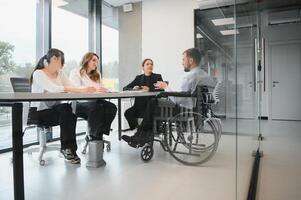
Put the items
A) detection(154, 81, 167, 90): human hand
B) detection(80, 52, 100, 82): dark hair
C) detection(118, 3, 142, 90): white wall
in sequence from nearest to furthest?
detection(80, 52, 100, 82): dark hair → detection(154, 81, 167, 90): human hand → detection(118, 3, 142, 90): white wall

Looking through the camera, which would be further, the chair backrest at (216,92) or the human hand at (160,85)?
the human hand at (160,85)

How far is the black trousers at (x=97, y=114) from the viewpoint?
2694 mm

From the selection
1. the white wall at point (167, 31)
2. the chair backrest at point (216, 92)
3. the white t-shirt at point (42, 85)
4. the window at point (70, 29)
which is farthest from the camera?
the white wall at point (167, 31)

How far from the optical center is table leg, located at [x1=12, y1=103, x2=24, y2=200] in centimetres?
116

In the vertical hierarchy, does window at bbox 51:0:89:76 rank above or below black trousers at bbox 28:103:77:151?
above

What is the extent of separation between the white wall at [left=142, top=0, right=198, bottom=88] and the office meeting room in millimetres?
19

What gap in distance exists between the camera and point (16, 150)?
1172 mm

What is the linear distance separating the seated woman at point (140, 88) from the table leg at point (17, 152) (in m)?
1.66

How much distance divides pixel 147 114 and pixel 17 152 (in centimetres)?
169

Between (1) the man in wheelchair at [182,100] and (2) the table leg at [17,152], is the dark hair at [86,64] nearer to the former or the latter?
(1) the man in wheelchair at [182,100]

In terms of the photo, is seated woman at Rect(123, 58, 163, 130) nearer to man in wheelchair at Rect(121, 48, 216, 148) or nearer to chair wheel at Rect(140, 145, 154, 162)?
man in wheelchair at Rect(121, 48, 216, 148)

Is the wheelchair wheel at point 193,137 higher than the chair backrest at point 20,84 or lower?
lower

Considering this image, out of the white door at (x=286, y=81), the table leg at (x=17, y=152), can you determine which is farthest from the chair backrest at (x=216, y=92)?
the white door at (x=286, y=81)

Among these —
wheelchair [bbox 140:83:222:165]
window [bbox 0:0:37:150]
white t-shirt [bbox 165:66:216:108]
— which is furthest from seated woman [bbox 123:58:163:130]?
window [bbox 0:0:37:150]
